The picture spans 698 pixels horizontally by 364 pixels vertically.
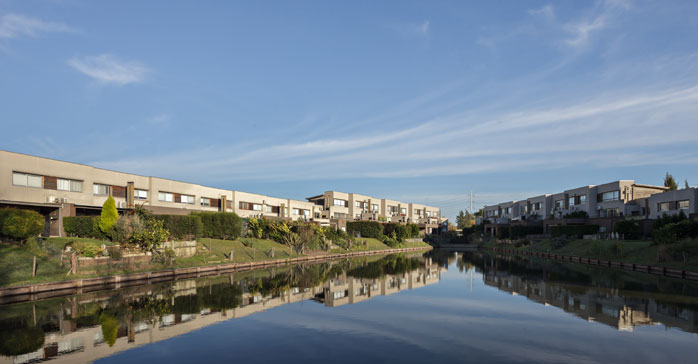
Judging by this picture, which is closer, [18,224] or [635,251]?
[18,224]

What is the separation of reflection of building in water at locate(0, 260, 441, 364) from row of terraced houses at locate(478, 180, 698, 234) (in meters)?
42.7

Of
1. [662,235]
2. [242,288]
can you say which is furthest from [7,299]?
[662,235]

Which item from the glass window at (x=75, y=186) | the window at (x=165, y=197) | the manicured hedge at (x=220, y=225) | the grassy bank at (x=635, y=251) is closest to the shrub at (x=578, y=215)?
the grassy bank at (x=635, y=251)

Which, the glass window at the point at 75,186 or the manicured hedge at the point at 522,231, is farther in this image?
the manicured hedge at the point at 522,231

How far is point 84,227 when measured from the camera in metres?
37.1

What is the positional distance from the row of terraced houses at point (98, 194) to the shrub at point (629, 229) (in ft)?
141

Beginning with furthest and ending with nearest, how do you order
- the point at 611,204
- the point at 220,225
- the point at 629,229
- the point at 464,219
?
the point at 464,219, the point at 611,204, the point at 629,229, the point at 220,225

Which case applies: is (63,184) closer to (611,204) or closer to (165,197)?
(165,197)

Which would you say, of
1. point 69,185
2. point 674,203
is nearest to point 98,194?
point 69,185

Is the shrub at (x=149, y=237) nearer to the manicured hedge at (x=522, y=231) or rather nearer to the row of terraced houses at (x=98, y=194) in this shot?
the row of terraced houses at (x=98, y=194)

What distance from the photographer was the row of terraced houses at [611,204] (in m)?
56.3

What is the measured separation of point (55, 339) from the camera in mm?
14789

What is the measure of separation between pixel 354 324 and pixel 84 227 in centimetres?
2960

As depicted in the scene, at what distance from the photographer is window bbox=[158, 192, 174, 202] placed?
5209cm
